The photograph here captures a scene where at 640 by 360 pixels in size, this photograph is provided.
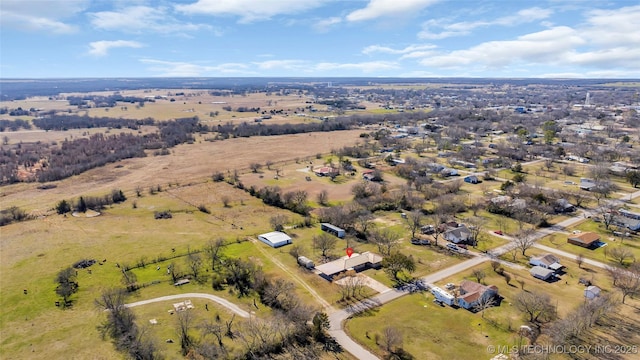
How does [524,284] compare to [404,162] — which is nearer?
[524,284]

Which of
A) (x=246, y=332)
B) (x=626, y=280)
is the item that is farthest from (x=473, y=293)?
(x=246, y=332)

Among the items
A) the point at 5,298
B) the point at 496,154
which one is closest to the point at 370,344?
the point at 5,298

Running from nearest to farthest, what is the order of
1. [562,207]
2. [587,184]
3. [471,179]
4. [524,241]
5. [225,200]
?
[524,241] → [562,207] → [225,200] → [587,184] → [471,179]

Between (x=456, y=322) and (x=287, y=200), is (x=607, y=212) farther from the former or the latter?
(x=287, y=200)

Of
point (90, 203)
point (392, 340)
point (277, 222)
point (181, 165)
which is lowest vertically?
point (392, 340)

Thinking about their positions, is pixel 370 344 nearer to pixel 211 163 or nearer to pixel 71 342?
pixel 71 342

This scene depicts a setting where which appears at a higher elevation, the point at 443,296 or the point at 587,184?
the point at 587,184

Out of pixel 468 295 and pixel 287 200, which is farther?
pixel 287 200
